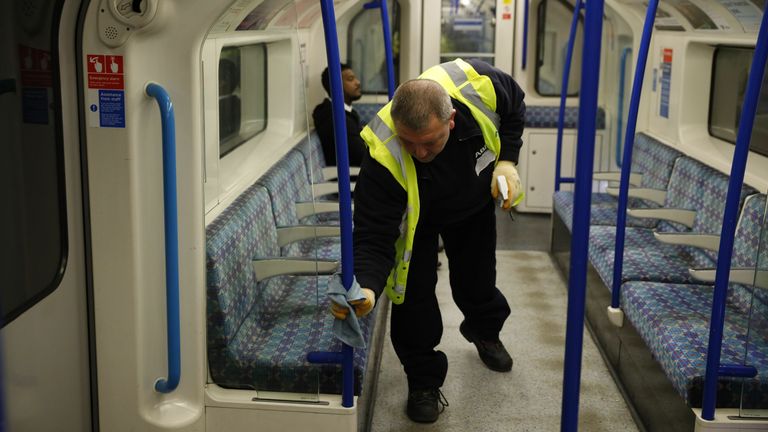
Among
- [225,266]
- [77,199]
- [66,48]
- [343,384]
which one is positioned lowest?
[343,384]

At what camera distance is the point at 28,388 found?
8.81ft

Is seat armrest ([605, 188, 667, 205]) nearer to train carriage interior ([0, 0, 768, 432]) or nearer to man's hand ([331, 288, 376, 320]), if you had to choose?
train carriage interior ([0, 0, 768, 432])

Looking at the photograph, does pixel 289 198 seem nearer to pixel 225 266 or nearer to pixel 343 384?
pixel 225 266

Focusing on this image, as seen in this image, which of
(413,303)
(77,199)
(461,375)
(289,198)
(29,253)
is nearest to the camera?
(29,253)

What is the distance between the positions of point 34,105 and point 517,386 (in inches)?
100

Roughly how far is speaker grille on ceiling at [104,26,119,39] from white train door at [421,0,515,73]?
15.9 feet

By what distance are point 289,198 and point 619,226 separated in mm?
1687

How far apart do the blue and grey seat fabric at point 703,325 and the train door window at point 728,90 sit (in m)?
1.13

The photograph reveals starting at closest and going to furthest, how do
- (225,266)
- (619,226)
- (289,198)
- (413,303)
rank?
(225,266), (413,303), (619,226), (289,198)

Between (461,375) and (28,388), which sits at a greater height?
(28,388)

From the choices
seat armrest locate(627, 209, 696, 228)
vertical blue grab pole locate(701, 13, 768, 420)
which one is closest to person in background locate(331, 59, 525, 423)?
vertical blue grab pole locate(701, 13, 768, 420)

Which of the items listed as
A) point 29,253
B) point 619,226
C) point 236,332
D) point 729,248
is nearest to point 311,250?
point 236,332

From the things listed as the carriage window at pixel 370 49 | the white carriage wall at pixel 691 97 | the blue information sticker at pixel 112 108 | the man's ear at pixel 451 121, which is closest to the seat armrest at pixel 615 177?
the white carriage wall at pixel 691 97

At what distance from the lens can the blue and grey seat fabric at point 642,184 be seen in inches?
214
